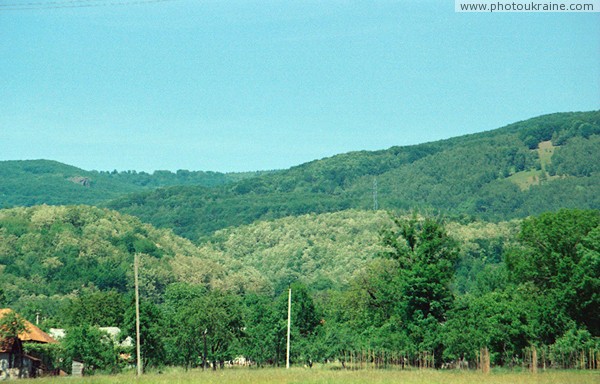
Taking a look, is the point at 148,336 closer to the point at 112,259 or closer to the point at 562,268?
the point at 562,268

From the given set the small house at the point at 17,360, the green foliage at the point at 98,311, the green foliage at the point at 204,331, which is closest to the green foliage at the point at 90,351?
the small house at the point at 17,360

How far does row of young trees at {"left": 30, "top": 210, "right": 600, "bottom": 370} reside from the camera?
67875 mm

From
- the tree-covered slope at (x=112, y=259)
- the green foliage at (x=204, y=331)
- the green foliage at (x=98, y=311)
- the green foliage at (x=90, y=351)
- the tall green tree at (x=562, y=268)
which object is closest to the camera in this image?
the tall green tree at (x=562, y=268)

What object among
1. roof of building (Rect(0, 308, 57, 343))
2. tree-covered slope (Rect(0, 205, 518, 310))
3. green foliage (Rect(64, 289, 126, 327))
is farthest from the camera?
tree-covered slope (Rect(0, 205, 518, 310))

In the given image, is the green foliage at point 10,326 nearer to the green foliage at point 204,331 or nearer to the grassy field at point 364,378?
the green foliage at point 204,331

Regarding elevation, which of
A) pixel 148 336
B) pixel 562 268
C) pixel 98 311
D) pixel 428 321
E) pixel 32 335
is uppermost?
pixel 562 268

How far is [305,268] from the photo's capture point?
200 meters

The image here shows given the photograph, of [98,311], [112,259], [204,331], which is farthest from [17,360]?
[112,259]

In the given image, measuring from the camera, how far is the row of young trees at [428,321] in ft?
223

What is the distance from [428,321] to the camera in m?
72.6

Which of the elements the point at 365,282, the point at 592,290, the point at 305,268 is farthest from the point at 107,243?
the point at 592,290

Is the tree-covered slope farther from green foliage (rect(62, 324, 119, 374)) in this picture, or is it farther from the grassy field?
the grassy field

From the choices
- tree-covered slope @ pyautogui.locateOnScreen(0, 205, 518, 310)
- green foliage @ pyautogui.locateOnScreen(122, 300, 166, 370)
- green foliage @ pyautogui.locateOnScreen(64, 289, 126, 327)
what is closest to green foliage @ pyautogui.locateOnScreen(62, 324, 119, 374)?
green foliage @ pyautogui.locateOnScreen(122, 300, 166, 370)

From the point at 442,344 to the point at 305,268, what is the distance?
423ft
